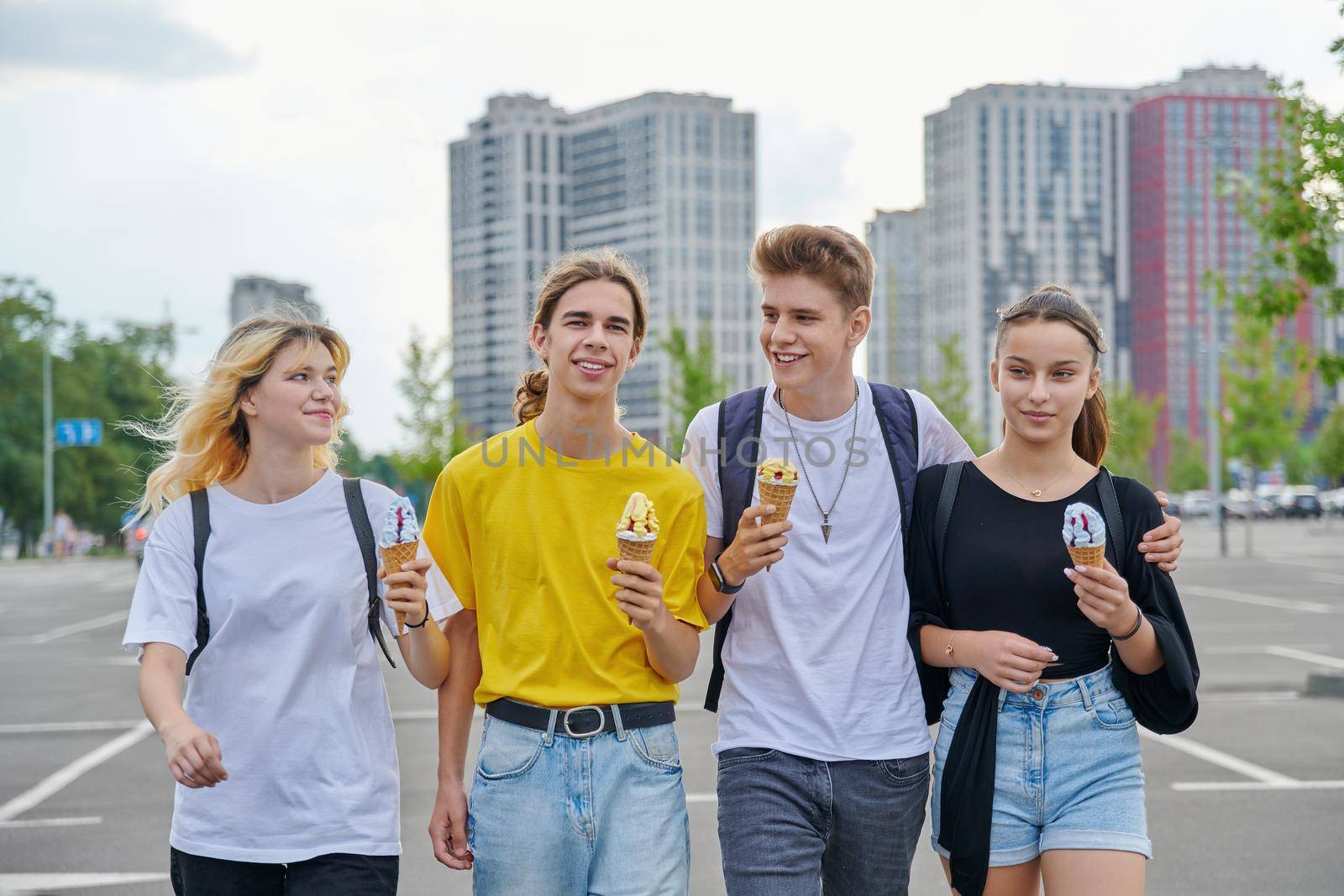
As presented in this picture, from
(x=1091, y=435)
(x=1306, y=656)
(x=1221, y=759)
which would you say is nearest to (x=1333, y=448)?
(x=1306, y=656)

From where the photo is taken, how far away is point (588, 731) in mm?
3307

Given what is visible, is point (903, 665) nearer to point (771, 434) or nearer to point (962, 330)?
point (771, 434)

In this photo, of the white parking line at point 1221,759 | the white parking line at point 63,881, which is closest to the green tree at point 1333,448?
the white parking line at point 1221,759

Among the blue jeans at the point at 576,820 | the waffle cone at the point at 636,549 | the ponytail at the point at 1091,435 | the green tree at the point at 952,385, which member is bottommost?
the blue jeans at the point at 576,820

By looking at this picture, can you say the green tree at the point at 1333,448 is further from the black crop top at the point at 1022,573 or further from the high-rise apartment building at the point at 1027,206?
the black crop top at the point at 1022,573

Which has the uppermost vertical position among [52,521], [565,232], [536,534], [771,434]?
[565,232]

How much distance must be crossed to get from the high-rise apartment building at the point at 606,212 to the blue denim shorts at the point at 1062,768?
154793 mm

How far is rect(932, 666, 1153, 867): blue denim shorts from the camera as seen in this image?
11.2 ft

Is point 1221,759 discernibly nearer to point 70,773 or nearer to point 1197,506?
point 70,773

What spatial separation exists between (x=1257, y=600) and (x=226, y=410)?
68.5ft

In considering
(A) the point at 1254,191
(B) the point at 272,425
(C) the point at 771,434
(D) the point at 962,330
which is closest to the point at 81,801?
(B) the point at 272,425

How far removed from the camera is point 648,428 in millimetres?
166375

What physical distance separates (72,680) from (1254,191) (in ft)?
41.6

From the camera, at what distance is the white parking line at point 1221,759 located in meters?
8.59
